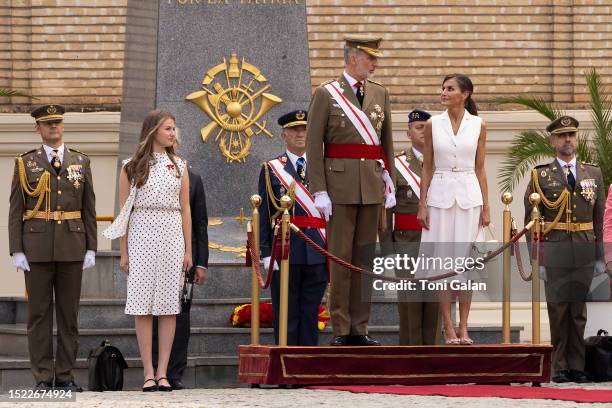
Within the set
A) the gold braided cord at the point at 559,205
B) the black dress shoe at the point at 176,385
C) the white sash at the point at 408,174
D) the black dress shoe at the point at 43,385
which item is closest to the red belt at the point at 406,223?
the white sash at the point at 408,174

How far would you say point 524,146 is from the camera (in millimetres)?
19859

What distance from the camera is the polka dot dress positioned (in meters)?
12.5

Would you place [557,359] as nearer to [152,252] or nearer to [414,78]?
[152,252]

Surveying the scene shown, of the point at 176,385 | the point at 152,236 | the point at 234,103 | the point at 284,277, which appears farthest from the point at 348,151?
the point at 234,103

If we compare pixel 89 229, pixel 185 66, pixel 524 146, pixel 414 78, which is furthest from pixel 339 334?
pixel 414 78

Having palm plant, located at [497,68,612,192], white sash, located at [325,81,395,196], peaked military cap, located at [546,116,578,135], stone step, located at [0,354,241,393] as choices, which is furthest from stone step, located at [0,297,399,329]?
palm plant, located at [497,68,612,192]

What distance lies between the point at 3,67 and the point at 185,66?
829cm

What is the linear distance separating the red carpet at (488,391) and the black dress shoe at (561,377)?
1.28 m

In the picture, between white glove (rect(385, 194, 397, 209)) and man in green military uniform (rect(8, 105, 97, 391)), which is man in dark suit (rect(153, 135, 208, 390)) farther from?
white glove (rect(385, 194, 397, 209))

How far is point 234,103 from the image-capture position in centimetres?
1544

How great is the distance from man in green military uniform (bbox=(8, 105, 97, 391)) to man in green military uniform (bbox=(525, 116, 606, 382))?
303 centimetres

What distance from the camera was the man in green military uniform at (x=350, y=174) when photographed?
12234 millimetres

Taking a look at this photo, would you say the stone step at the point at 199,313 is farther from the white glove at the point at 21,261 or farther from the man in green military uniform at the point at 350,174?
the man in green military uniform at the point at 350,174

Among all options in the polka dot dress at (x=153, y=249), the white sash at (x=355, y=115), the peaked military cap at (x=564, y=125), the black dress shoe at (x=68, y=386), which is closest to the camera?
the white sash at (x=355, y=115)
